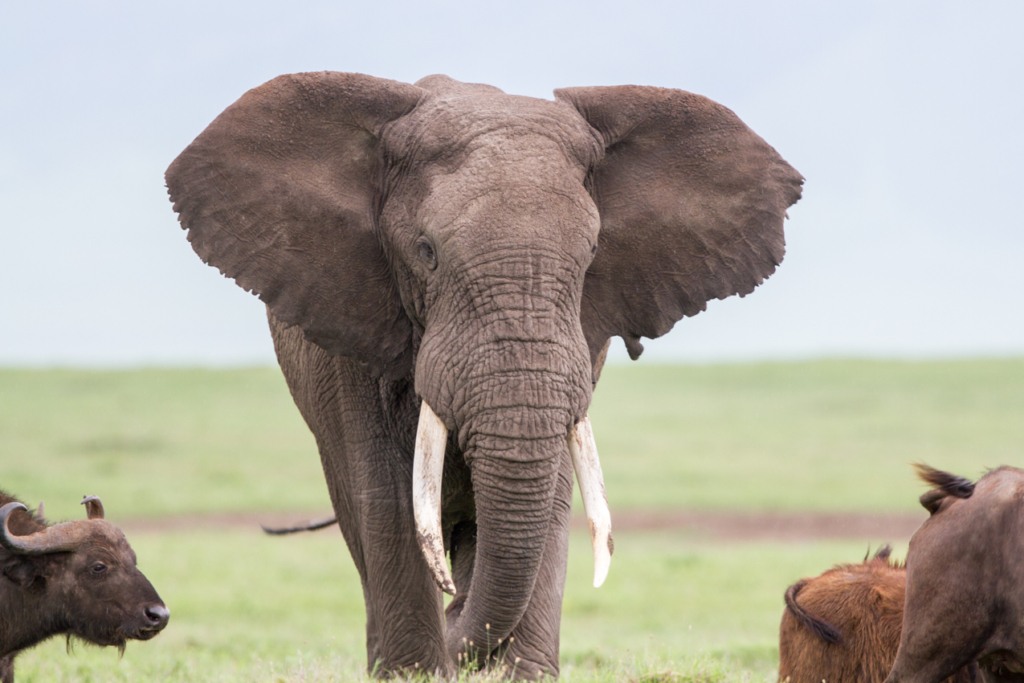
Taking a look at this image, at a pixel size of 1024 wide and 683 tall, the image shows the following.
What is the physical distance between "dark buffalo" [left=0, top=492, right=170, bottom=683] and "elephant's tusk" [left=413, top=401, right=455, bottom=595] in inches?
60.8

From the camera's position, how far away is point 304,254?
21.7ft

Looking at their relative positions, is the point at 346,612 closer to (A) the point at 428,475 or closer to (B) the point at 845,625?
(B) the point at 845,625

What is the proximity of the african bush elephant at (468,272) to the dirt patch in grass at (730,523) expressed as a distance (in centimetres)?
1651

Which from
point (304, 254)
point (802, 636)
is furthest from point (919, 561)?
point (304, 254)

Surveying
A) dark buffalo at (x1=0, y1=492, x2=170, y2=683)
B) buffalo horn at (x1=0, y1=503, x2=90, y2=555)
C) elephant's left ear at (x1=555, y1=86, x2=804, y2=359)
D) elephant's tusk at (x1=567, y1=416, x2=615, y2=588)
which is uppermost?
elephant's left ear at (x1=555, y1=86, x2=804, y2=359)

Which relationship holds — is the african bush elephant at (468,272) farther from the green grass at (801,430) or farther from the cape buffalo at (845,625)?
the green grass at (801,430)

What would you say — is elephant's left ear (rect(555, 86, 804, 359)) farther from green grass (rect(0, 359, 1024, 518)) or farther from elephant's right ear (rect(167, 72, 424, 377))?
green grass (rect(0, 359, 1024, 518))

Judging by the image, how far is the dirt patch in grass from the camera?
77.2 feet

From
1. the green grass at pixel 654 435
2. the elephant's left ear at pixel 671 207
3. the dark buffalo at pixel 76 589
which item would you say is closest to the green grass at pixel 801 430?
the green grass at pixel 654 435

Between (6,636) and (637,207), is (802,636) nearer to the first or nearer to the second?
(637,207)

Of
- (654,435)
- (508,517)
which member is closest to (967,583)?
(508,517)

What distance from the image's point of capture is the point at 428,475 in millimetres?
6035

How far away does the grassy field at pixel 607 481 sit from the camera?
1048 centimetres

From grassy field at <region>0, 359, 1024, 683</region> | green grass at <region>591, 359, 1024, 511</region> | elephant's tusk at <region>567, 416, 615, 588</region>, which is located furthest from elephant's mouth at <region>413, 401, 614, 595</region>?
green grass at <region>591, 359, 1024, 511</region>
